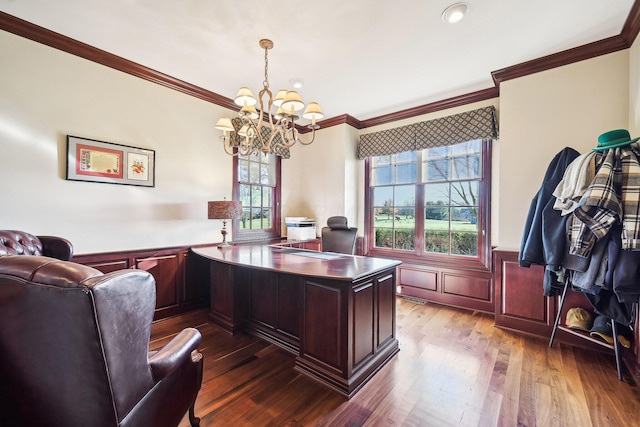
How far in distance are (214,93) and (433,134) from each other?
3010 mm

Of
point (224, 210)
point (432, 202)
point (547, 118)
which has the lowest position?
point (224, 210)

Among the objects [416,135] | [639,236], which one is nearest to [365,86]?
[416,135]

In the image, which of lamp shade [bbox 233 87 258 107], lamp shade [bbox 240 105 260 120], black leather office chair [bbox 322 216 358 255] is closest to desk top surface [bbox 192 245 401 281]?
black leather office chair [bbox 322 216 358 255]

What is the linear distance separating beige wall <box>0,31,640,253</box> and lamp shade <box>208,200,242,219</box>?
13.8 inches

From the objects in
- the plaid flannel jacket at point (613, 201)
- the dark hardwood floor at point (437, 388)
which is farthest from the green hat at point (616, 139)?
the dark hardwood floor at point (437, 388)

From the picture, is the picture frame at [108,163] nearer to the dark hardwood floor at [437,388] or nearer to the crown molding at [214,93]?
the crown molding at [214,93]

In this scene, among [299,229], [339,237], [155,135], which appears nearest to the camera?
[155,135]

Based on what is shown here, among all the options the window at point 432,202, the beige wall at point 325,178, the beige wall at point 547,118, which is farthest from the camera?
the beige wall at point 325,178

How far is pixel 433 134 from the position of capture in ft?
12.0

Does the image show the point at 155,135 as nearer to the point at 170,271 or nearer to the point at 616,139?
the point at 170,271

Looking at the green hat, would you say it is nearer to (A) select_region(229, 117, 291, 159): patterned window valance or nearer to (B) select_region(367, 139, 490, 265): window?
(B) select_region(367, 139, 490, 265): window

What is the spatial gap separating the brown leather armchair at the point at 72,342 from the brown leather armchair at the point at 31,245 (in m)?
1.40

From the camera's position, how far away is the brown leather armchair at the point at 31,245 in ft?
6.28

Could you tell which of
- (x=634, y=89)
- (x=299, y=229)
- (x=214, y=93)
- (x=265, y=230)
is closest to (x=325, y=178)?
(x=299, y=229)
